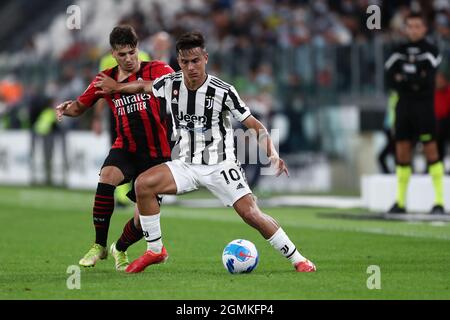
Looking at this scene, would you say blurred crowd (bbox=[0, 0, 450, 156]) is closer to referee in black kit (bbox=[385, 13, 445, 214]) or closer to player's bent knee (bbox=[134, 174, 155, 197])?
referee in black kit (bbox=[385, 13, 445, 214])

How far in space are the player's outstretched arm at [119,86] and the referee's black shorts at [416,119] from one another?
5.79 metres

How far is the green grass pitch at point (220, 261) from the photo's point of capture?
26.4 feet

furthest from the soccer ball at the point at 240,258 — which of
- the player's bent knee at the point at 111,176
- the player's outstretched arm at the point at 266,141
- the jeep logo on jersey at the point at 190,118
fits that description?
the player's bent knee at the point at 111,176

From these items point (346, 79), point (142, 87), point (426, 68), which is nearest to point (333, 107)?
point (346, 79)

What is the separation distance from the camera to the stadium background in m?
20.4

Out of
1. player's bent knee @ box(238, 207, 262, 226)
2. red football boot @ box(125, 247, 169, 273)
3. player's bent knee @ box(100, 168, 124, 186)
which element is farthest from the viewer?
player's bent knee @ box(100, 168, 124, 186)

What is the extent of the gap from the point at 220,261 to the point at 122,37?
217cm

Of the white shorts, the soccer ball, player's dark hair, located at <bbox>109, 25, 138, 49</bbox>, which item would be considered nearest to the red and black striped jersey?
player's dark hair, located at <bbox>109, 25, 138, 49</bbox>

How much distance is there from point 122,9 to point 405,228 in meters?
18.5

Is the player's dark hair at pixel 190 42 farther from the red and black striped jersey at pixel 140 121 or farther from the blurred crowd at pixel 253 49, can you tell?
the blurred crowd at pixel 253 49

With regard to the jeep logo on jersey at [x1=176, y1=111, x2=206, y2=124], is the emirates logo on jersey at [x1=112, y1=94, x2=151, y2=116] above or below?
above

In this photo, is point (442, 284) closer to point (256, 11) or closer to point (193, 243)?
point (193, 243)

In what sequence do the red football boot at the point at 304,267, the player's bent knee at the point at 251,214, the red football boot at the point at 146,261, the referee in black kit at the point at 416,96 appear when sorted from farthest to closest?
the referee in black kit at the point at 416,96 < the red football boot at the point at 146,261 < the red football boot at the point at 304,267 < the player's bent knee at the point at 251,214
